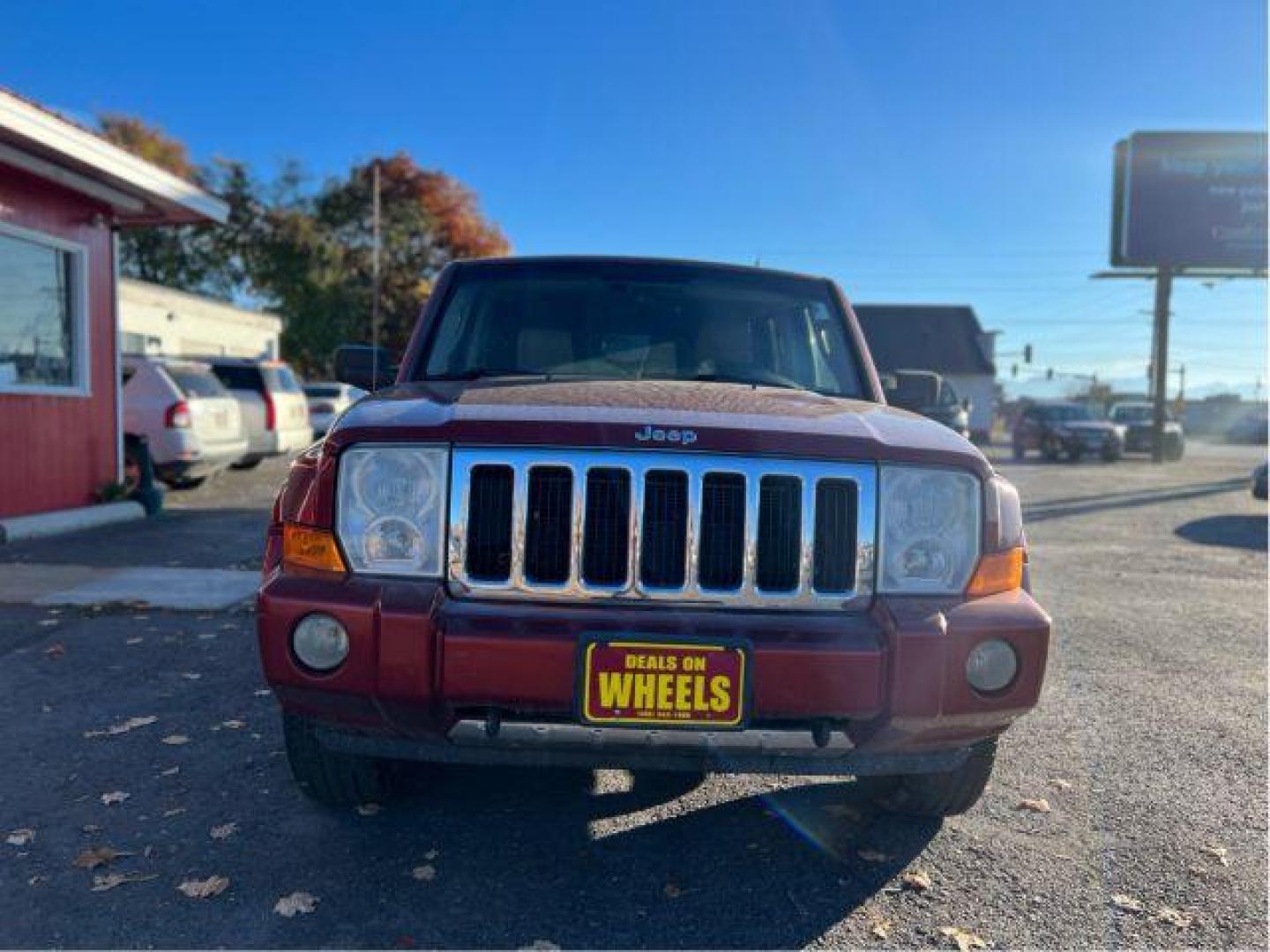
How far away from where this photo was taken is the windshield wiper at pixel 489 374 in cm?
344

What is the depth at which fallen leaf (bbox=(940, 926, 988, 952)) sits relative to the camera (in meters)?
2.39

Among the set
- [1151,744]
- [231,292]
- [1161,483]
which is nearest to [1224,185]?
[1161,483]

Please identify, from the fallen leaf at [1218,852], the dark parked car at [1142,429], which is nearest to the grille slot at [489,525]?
the fallen leaf at [1218,852]

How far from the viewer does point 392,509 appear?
2.50 metres

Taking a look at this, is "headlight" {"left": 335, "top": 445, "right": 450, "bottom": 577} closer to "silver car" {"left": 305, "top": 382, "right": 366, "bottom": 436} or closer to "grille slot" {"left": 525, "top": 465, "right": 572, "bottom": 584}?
"grille slot" {"left": 525, "top": 465, "right": 572, "bottom": 584}

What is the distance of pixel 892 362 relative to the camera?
48562 mm

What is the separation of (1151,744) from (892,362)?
4654 cm

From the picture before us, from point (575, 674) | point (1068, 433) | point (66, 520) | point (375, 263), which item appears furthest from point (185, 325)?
point (575, 674)

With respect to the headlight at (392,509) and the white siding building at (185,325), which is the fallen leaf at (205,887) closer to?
the headlight at (392,509)

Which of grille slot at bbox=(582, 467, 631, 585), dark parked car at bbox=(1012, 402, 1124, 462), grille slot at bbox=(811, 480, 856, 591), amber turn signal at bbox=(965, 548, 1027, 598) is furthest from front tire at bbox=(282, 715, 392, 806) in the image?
dark parked car at bbox=(1012, 402, 1124, 462)

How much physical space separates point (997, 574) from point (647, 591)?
97cm

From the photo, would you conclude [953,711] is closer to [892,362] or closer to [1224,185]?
[1224,185]

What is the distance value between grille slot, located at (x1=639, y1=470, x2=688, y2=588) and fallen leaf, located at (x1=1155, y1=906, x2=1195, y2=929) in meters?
1.60

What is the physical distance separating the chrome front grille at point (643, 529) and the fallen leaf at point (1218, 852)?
150 cm
